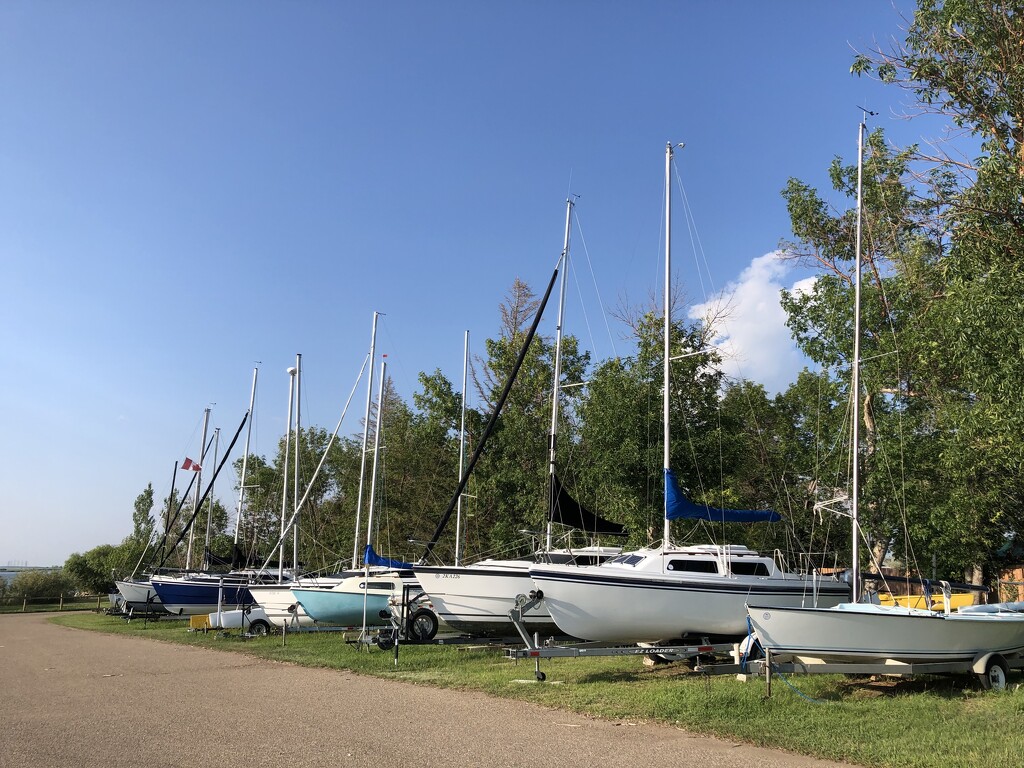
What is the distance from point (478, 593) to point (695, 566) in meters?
4.78

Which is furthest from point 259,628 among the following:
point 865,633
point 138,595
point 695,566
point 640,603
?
point 865,633

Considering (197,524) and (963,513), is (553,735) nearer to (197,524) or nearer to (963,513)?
(963,513)

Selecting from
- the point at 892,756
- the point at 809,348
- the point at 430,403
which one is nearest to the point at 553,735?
the point at 892,756

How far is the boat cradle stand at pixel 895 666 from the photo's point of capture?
10805mm

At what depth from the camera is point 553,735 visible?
9.15m

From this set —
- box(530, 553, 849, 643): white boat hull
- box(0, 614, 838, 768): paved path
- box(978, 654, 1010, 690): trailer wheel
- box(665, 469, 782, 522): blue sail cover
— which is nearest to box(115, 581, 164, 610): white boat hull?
box(0, 614, 838, 768): paved path

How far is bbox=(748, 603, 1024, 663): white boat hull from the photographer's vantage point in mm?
11008

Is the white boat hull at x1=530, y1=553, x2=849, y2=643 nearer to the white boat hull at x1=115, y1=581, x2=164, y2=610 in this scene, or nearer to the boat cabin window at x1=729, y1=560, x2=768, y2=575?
the boat cabin window at x1=729, y1=560, x2=768, y2=575

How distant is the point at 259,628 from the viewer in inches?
912

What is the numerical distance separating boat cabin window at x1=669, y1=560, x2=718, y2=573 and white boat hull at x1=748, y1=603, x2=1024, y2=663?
12.1 feet

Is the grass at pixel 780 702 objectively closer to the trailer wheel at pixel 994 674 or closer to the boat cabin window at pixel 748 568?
the trailer wheel at pixel 994 674

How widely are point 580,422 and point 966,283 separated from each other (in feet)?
70.0

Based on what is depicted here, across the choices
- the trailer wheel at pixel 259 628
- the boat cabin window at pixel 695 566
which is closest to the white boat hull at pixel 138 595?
the trailer wheel at pixel 259 628

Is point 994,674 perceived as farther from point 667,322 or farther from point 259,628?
point 259,628
